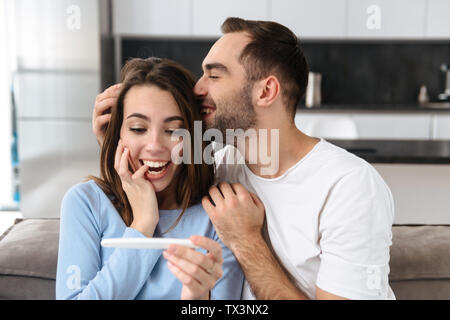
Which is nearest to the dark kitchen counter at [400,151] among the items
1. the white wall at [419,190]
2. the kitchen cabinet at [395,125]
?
the white wall at [419,190]

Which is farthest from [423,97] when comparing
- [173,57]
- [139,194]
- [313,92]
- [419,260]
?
[139,194]

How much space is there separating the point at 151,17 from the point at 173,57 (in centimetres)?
53

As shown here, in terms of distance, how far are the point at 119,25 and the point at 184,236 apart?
3206 millimetres

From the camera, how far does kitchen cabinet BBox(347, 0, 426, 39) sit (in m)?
4.00

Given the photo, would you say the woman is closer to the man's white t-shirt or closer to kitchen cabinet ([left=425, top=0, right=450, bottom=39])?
the man's white t-shirt

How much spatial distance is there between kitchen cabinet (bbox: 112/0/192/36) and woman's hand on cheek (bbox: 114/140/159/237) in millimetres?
3115

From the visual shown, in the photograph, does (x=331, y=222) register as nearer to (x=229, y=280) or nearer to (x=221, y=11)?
(x=229, y=280)

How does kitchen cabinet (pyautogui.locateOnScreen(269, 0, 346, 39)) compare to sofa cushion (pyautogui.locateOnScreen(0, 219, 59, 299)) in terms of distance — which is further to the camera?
kitchen cabinet (pyautogui.locateOnScreen(269, 0, 346, 39))

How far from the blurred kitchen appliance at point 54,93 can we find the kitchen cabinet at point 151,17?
0.24 meters

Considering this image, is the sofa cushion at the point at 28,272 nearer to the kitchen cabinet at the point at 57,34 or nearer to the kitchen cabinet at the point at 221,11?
the kitchen cabinet at the point at 57,34

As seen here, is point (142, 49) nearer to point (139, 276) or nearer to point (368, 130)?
point (368, 130)

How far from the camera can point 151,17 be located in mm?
4039

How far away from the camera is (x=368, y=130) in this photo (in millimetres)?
4016

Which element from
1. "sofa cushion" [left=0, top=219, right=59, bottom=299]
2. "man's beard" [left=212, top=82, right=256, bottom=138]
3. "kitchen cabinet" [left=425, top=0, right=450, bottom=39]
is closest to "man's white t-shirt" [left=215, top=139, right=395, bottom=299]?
"man's beard" [left=212, top=82, right=256, bottom=138]
